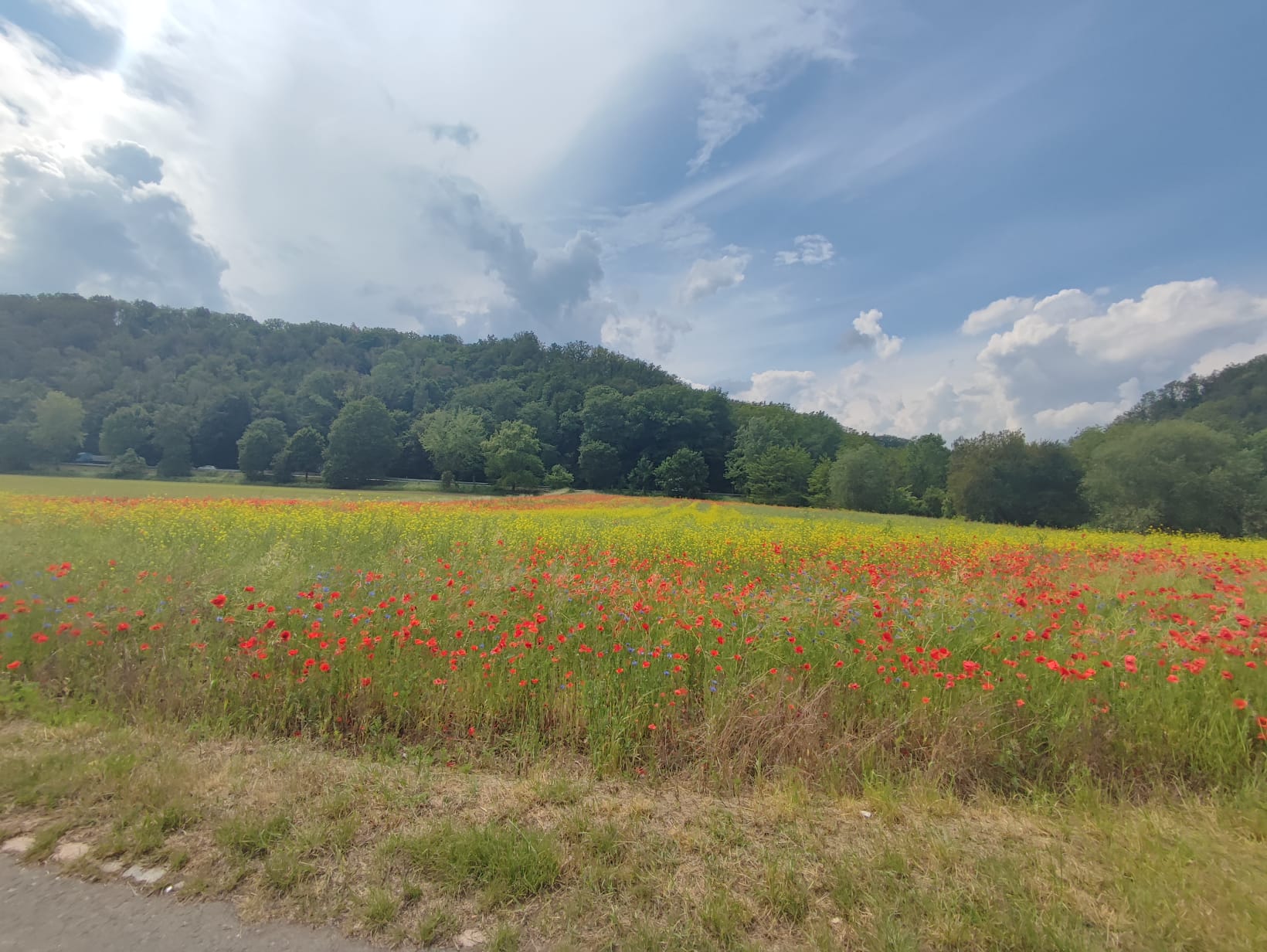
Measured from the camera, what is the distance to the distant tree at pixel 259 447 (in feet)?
215

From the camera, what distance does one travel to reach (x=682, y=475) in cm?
6988

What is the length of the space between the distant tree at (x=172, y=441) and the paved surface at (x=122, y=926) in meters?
77.8

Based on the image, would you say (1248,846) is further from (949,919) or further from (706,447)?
(706,447)

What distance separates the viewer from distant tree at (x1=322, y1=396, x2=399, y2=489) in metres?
66.1

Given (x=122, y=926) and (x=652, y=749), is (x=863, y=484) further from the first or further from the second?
(x=122, y=926)

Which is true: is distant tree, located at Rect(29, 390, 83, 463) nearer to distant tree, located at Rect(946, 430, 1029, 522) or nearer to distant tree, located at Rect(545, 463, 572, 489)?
distant tree, located at Rect(545, 463, 572, 489)

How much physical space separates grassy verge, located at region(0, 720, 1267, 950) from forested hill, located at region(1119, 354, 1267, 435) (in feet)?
204

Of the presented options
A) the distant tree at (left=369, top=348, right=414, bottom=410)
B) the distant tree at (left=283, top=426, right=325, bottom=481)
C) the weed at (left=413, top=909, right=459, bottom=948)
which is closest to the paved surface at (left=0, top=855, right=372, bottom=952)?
the weed at (left=413, top=909, right=459, bottom=948)

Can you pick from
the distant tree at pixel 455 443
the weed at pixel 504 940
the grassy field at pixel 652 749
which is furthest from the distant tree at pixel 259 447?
the weed at pixel 504 940

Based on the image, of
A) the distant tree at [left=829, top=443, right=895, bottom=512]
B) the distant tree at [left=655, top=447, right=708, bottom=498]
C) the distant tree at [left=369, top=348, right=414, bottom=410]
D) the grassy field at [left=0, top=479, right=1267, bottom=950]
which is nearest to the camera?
the grassy field at [left=0, top=479, right=1267, bottom=950]

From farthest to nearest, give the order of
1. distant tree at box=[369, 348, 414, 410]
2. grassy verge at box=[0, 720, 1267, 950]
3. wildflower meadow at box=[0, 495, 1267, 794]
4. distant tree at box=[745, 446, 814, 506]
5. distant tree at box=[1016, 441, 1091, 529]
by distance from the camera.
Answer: distant tree at box=[369, 348, 414, 410], distant tree at box=[745, 446, 814, 506], distant tree at box=[1016, 441, 1091, 529], wildflower meadow at box=[0, 495, 1267, 794], grassy verge at box=[0, 720, 1267, 950]

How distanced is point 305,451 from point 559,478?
32.7 metres

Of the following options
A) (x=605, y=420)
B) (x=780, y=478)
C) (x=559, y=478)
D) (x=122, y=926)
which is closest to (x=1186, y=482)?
(x=780, y=478)

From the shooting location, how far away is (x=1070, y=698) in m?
3.90
